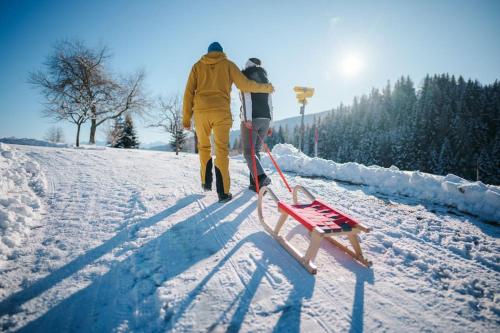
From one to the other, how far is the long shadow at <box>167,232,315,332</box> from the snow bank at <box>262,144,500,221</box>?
3492 mm

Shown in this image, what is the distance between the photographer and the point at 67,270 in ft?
6.48

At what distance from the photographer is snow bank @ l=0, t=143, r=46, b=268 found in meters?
2.34

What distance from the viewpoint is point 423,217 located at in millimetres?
3529

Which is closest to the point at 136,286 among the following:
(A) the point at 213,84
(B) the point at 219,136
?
(B) the point at 219,136

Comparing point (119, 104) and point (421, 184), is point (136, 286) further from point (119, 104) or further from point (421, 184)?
point (119, 104)

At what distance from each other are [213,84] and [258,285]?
306 centimetres

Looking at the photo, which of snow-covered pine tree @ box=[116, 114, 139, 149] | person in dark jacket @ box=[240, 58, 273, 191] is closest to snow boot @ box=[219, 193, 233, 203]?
person in dark jacket @ box=[240, 58, 273, 191]

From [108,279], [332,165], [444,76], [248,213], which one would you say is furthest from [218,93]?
[444,76]

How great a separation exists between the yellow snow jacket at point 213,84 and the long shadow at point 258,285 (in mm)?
2333

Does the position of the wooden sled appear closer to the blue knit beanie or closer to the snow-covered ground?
the snow-covered ground

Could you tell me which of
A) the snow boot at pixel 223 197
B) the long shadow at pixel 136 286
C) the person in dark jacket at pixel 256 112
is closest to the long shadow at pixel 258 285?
the long shadow at pixel 136 286

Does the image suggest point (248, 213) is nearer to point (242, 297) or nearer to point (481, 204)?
point (242, 297)

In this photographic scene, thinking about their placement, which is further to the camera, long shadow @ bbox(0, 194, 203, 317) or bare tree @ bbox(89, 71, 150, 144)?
bare tree @ bbox(89, 71, 150, 144)

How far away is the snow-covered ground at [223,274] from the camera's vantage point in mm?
1550
